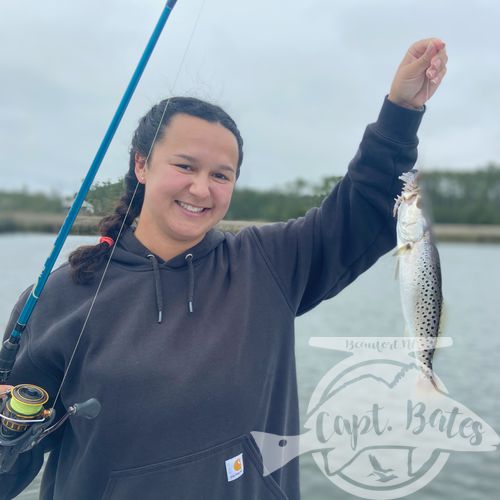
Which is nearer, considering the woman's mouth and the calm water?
the woman's mouth

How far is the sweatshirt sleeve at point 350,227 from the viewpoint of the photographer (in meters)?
2.12

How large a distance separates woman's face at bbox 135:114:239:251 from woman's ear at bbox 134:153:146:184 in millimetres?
95

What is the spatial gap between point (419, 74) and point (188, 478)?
1541 mm

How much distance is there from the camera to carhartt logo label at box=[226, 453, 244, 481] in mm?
2020

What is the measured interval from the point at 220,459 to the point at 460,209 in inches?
70.6

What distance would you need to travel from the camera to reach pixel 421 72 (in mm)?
1997

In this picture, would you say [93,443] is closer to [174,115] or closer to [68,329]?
[68,329]

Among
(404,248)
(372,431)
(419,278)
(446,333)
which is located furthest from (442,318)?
(446,333)

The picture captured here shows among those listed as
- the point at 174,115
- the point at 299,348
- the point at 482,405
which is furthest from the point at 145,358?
the point at 299,348

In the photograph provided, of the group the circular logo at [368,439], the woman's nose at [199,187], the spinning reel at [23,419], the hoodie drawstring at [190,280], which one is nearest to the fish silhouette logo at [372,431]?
the circular logo at [368,439]

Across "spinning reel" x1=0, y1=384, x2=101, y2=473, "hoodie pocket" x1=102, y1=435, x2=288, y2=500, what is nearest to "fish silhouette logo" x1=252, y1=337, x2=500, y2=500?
"hoodie pocket" x1=102, y1=435, x2=288, y2=500

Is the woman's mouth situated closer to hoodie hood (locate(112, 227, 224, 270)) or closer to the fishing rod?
hoodie hood (locate(112, 227, 224, 270))

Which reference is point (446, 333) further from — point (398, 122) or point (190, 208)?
point (190, 208)

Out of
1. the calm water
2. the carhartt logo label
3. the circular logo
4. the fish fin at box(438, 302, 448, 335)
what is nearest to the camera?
the carhartt logo label
